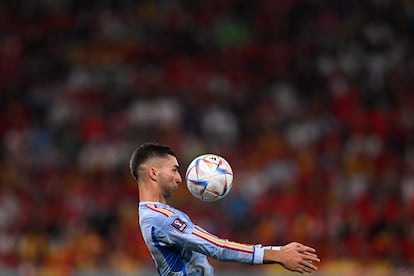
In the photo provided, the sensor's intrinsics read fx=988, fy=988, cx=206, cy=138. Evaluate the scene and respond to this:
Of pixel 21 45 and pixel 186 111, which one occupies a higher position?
pixel 21 45

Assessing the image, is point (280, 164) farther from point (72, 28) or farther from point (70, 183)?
point (72, 28)

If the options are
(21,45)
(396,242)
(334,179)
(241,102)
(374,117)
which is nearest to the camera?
(396,242)

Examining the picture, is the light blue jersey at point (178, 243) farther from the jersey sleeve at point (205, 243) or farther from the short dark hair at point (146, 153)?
the short dark hair at point (146, 153)

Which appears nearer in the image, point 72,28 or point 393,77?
point 393,77

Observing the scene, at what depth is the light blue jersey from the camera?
6.28m

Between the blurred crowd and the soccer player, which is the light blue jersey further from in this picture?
the blurred crowd

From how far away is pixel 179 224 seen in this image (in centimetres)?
646

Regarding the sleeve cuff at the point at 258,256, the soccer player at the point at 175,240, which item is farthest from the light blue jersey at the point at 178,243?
the sleeve cuff at the point at 258,256

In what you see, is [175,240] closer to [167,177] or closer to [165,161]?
[167,177]

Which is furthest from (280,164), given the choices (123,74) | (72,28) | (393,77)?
(72,28)

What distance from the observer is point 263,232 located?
1374 cm

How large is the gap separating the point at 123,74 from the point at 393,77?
4.58 metres

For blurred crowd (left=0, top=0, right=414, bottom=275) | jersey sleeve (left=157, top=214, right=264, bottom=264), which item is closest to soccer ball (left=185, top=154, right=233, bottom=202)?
jersey sleeve (left=157, top=214, right=264, bottom=264)

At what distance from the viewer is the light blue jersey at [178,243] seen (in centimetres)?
628
